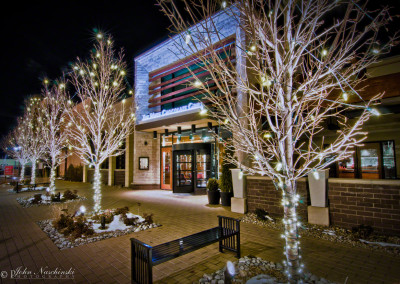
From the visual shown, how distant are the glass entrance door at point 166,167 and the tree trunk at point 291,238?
11789 mm

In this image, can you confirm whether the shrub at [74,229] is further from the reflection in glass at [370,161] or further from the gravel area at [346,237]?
the reflection in glass at [370,161]

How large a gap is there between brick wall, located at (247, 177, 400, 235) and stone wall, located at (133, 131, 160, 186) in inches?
421

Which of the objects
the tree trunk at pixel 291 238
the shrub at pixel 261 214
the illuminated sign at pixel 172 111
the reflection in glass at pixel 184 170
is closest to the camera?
the tree trunk at pixel 291 238

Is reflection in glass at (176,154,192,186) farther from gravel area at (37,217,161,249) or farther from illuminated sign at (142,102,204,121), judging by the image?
gravel area at (37,217,161,249)

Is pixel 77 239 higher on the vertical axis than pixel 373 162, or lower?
lower

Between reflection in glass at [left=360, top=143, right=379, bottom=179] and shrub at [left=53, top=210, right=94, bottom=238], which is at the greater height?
reflection in glass at [left=360, top=143, right=379, bottom=179]

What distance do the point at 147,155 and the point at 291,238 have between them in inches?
515

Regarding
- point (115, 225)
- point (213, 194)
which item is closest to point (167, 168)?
point (213, 194)

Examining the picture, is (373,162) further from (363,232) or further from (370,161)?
(363,232)

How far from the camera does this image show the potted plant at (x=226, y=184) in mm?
9000

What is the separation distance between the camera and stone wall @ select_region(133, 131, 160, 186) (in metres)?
15.0

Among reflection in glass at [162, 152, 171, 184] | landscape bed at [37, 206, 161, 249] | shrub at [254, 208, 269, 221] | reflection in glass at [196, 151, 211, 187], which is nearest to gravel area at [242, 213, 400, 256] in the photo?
shrub at [254, 208, 269, 221]

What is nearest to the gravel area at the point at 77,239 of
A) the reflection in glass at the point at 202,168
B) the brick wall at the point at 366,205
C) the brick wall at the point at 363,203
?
the brick wall at the point at 363,203

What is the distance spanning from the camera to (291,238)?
10.4 feet
